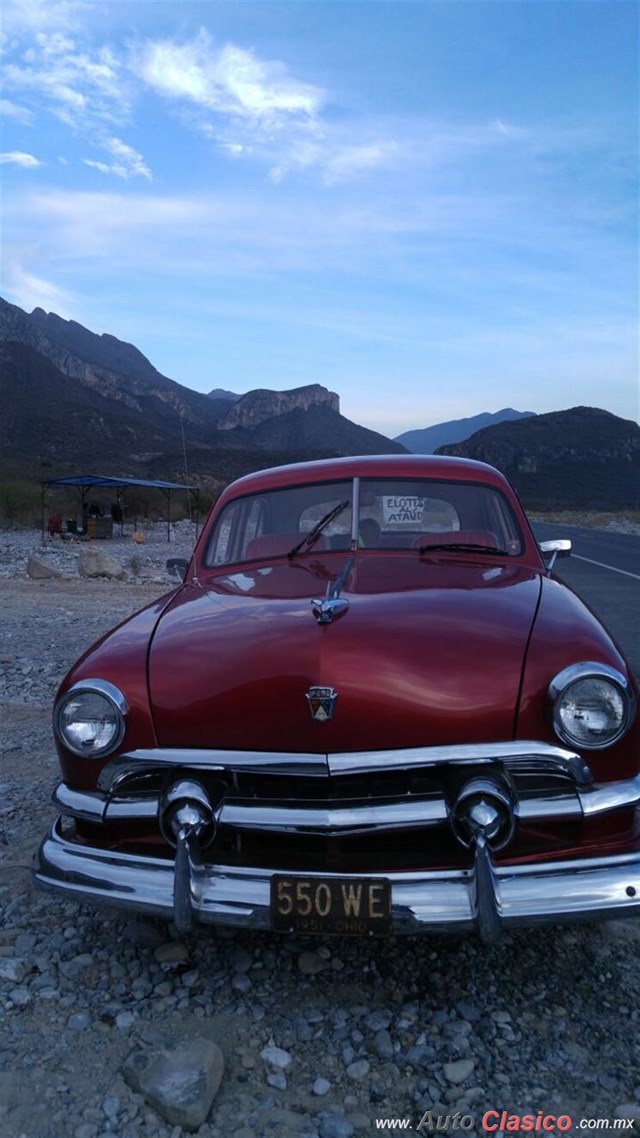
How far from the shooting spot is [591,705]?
2.29 m

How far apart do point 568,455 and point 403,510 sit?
3169 inches

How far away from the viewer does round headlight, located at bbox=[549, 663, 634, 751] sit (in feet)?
7.42

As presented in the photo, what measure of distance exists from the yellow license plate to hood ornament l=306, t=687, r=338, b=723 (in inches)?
15.7

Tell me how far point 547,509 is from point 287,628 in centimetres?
5925

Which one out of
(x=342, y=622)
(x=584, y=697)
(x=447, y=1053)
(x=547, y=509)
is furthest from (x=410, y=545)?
(x=547, y=509)

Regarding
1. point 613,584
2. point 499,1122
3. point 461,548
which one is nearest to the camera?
point 499,1122

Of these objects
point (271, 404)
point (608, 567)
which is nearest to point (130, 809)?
point (608, 567)

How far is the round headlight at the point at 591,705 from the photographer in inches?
89.0

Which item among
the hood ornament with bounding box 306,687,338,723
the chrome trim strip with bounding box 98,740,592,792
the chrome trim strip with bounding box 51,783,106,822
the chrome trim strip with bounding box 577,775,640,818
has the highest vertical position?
the hood ornament with bounding box 306,687,338,723

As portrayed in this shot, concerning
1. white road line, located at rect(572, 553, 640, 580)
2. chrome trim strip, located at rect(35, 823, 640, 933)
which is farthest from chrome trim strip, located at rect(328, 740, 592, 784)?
white road line, located at rect(572, 553, 640, 580)

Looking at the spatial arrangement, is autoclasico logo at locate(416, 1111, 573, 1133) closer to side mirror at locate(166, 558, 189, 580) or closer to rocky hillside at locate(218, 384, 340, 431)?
side mirror at locate(166, 558, 189, 580)

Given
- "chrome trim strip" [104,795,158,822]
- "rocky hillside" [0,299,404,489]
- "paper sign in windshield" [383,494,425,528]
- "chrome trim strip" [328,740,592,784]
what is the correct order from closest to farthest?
"chrome trim strip" [328,740,592,784] < "chrome trim strip" [104,795,158,822] < "paper sign in windshield" [383,494,425,528] < "rocky hillside" [0,299,404,489]

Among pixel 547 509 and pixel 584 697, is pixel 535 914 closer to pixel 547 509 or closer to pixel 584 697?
pixel 584 697

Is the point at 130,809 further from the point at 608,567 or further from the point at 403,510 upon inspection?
the point at 608,567
